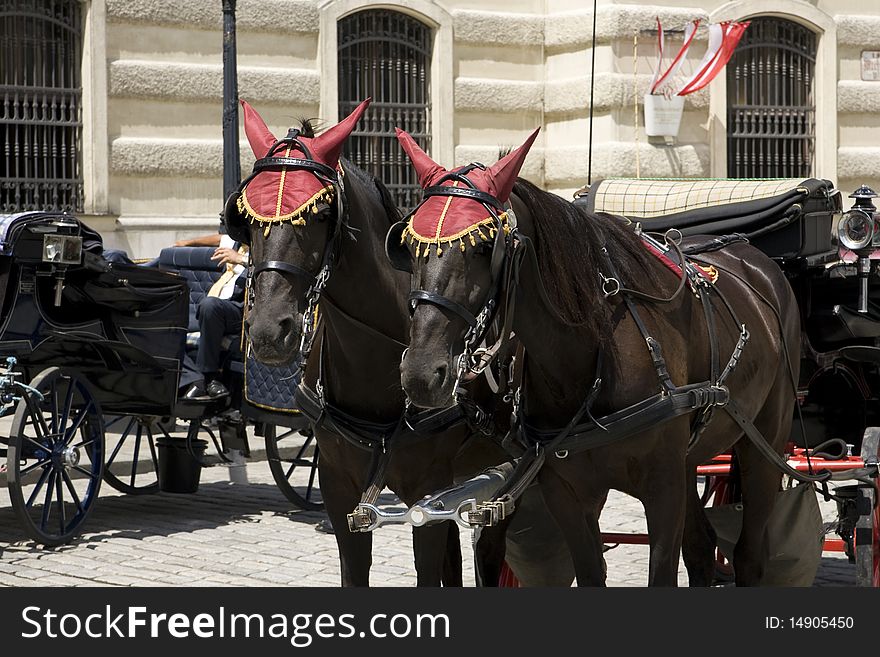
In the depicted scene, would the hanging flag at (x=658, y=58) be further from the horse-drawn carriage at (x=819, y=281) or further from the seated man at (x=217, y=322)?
the horse-drawn carriage at (x=819, y=281)

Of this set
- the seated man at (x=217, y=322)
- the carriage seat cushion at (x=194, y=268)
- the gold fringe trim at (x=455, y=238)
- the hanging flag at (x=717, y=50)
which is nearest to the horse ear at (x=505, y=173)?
the gold fringe trim at (x=455, y=238)

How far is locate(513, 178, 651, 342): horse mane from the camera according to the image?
4352mm

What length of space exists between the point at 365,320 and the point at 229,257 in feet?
14.1

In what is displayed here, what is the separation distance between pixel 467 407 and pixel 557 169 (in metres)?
11.4

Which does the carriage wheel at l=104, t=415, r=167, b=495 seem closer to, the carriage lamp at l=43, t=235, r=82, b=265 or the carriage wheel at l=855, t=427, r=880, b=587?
the carriage lamp at l=43, t=235, r=82, b=265

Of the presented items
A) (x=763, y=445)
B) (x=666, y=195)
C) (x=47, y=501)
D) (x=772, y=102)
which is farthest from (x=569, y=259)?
(x=772, y=102)

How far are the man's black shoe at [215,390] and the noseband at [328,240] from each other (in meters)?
4.27

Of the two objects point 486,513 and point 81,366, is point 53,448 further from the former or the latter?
point 486,513

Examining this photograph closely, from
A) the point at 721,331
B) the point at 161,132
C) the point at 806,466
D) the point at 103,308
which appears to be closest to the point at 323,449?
the point at 721,331

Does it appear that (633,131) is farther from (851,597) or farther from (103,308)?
(851,597)

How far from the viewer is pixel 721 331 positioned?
5.00 m

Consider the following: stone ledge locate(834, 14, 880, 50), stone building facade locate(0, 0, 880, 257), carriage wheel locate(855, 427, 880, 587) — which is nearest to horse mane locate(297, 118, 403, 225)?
carriage wheel locate(855, 427, 880, 587)

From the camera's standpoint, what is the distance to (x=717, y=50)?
1541 centimetres

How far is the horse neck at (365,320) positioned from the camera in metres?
4.70
